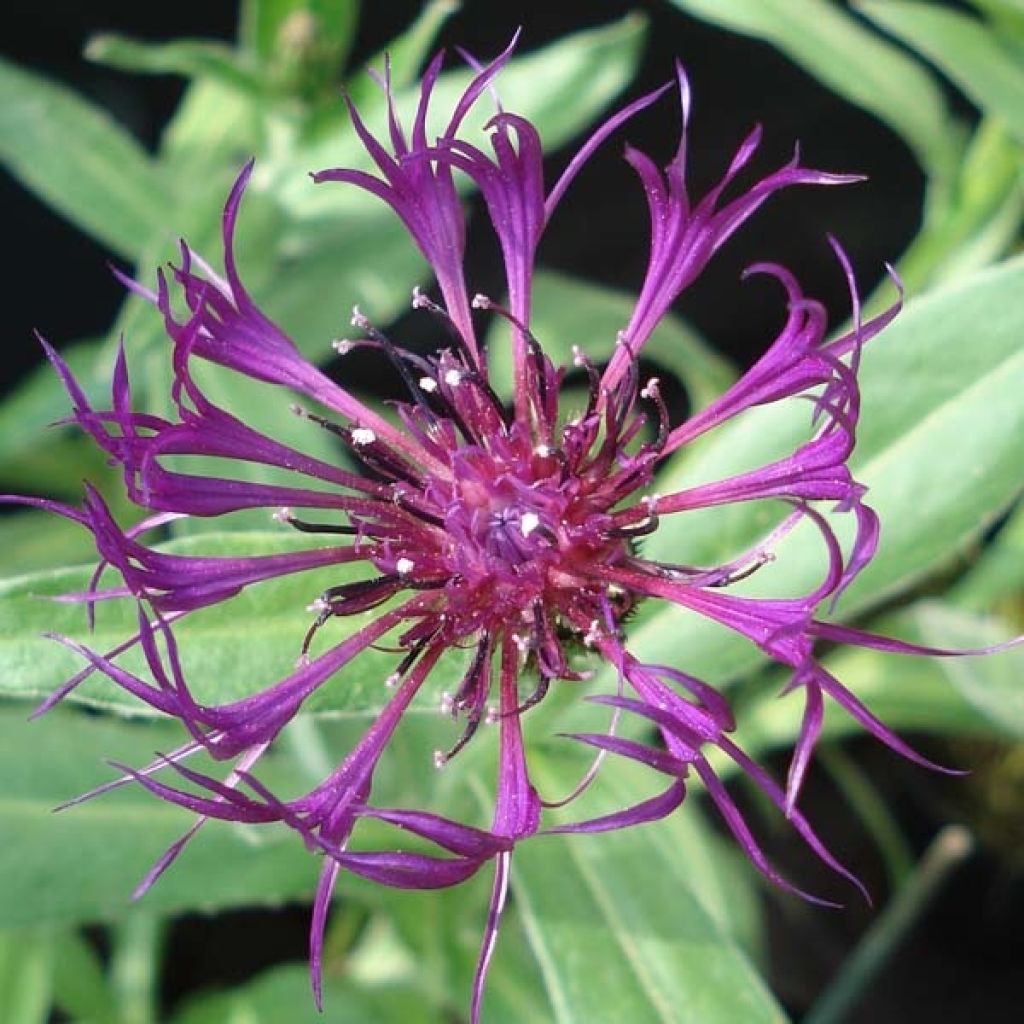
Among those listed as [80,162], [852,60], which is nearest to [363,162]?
[80,162]

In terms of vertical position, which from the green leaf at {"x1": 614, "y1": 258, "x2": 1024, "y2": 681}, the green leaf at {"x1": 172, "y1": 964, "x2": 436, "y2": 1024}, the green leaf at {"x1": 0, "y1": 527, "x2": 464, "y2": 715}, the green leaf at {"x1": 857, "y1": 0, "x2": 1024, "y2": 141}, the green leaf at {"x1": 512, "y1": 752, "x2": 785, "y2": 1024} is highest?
the green leaf at {"x1": 857, "y1": 0, "x2": 1024, "y2": 141}

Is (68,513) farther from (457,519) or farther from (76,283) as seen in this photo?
(76,283)

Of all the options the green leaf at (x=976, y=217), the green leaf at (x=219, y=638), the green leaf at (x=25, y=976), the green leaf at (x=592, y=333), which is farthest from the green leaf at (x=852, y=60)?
the green leaf at (x=25, y=976)

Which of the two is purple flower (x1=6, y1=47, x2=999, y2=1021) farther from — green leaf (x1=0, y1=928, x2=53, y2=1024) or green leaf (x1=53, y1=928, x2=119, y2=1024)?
green leaf (x1=53, y1=928, x2=119, y2=1024)

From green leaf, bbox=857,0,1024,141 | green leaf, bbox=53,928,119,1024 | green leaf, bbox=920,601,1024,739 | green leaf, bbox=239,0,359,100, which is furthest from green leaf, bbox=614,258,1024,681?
green leaf, bbox=53,928,119,1024

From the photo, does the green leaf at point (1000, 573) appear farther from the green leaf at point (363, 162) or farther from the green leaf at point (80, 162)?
the green leaf at point (80, 162)

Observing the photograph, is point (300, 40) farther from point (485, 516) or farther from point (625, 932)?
point (625, 932)
